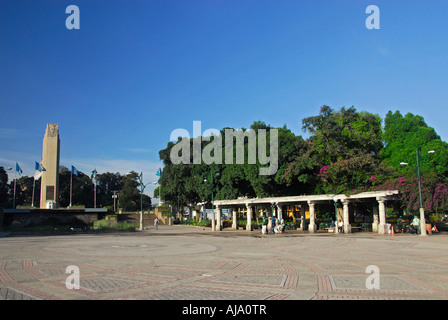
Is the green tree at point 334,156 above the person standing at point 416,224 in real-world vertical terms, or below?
above

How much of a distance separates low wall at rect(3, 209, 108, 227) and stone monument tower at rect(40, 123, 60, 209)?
221 inches

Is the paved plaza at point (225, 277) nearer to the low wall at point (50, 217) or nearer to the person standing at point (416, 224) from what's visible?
the person standing at point (416, 224)

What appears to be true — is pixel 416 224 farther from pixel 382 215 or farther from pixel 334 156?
pixel 334 156

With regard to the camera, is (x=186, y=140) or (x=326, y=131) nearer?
(x=326, y=131)

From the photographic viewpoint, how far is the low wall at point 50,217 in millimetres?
42994

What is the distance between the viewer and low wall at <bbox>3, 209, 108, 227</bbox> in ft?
141

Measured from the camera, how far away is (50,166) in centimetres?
5091

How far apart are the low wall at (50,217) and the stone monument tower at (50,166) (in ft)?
18.4

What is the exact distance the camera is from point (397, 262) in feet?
43.9

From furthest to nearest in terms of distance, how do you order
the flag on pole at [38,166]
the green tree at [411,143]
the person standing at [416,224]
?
the flag on pole at [38,166] < the green tree at [411,143] < the person standing at [416,224]

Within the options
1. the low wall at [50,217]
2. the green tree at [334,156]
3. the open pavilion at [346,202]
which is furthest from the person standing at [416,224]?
the low wall at [50,217]
